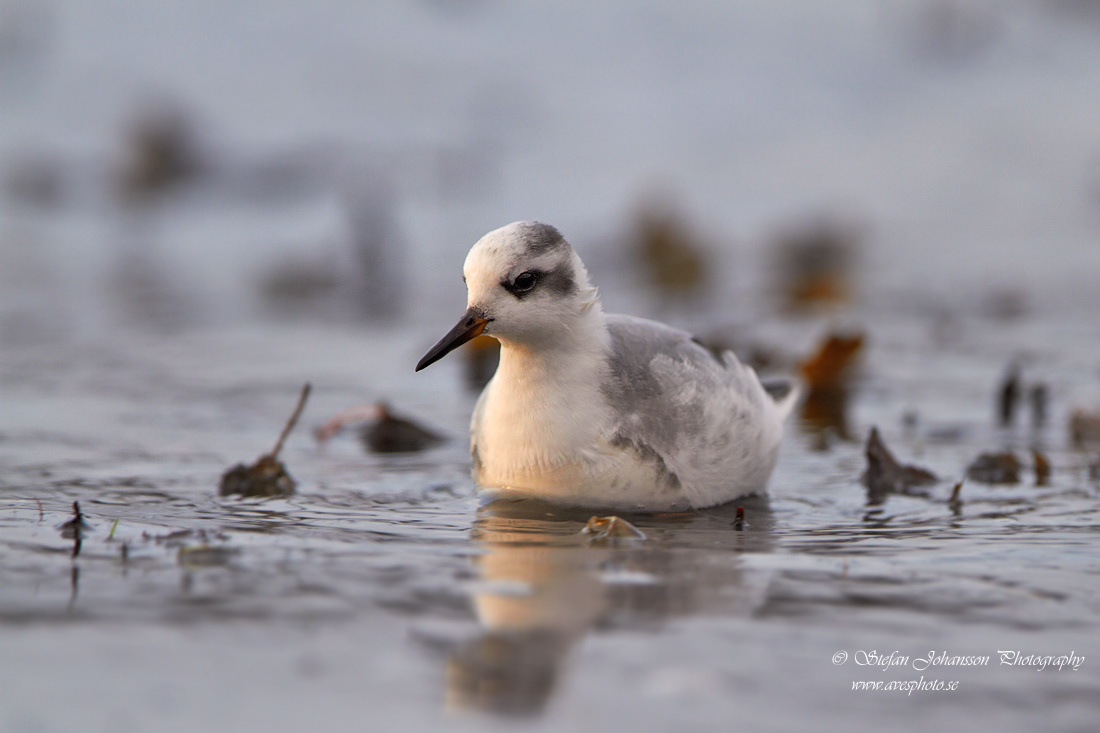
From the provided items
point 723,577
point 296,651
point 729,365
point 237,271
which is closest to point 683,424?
point 729,365

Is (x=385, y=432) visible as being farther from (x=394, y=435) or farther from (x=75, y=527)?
(x=75, y=527)

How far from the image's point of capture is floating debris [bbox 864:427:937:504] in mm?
5074

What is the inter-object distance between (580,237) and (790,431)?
6.53 metres

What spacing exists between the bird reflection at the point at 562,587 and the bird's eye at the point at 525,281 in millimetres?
818

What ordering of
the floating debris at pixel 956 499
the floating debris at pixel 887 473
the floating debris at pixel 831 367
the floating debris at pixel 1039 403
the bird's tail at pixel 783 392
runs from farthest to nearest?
the floating debris at pixel 831 367
the floating debris at pixel 1039 403
the bird's tail at pixel 783 392
the floating debris at pixel 887 473
the floating debris at pixel 956 499

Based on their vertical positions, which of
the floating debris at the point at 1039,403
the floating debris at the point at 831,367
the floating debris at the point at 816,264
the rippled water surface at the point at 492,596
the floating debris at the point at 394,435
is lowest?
the rippled water surface at the point at 492,596

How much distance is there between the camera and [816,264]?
40.3 feet

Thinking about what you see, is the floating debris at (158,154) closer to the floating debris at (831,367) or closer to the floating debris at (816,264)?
the floating debris at (816,264)

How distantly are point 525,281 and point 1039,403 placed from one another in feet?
10.6

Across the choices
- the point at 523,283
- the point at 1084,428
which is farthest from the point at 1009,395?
the point at 523,283

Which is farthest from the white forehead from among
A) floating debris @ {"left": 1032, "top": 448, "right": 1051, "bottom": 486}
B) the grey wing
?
floating debris @ {"left": 1032, "top": 448, "right": 1051, "bottom": 486}

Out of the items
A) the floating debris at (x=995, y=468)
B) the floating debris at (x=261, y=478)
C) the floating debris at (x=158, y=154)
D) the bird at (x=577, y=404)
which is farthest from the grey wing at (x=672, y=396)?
the floating debris at (x=158, y=154)

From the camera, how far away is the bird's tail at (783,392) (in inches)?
237

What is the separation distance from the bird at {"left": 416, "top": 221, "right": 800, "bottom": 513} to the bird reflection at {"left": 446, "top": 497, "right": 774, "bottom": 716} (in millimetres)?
149
